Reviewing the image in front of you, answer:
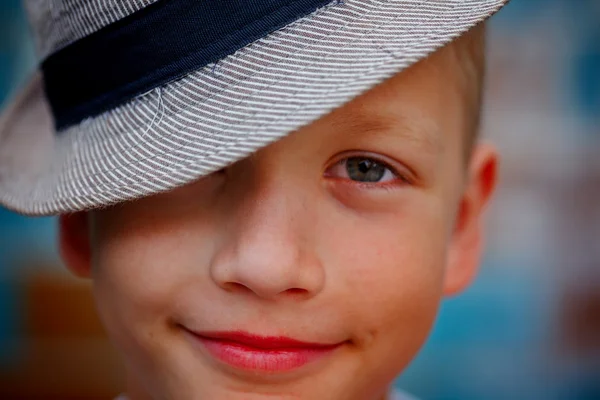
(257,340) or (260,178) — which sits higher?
(260,178)

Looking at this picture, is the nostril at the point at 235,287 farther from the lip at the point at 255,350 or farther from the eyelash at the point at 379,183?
the eyelash at the point at 379,183

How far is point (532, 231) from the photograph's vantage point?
312 cm

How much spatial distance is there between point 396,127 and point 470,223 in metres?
0.39

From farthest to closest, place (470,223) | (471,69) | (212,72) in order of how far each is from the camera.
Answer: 1. (470,223)
2. (471,69)
3. (212,72)

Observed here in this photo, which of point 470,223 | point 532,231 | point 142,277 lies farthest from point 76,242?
point 532,231

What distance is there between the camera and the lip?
1093mm

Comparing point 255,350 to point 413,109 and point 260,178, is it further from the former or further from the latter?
point 413,109

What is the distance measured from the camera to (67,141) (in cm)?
116

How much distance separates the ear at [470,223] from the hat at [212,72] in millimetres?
468

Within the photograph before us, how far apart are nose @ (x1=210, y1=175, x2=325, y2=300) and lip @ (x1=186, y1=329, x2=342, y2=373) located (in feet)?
0.22

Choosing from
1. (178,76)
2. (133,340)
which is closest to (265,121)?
(178,76)

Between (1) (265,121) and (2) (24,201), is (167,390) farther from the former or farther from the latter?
(1) (265,121)

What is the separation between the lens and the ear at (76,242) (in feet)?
4.43

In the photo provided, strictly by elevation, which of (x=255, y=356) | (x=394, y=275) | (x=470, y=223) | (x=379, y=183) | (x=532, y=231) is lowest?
(x=255, y=356)
